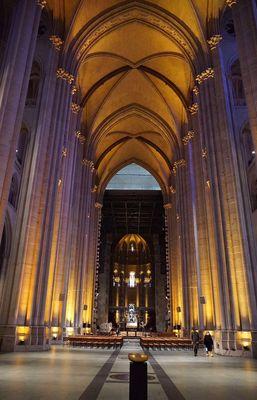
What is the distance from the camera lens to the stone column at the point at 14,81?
11273 millimetres

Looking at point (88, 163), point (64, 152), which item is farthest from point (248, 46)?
point (88, 163)

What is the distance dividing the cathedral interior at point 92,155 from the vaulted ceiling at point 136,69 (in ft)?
0.37

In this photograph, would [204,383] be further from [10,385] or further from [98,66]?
[98,66]

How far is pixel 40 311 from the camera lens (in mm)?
15133

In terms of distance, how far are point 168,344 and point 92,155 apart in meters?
18.6

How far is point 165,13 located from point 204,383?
71.4 feet

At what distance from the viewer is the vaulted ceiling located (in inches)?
823

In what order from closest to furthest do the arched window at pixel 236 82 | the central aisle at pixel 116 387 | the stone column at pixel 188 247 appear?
the central aisle at pixel 116 387 → the arched window at pixel 236 82 → the stone column at pixel 188 247

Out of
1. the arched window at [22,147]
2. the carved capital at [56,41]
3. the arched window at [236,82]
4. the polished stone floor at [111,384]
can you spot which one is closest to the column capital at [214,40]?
the arched window at [236,82]

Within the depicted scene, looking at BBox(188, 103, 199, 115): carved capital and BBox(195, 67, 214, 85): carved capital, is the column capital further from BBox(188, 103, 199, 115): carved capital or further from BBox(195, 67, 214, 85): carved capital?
BBox(188, 103, 199, 115): carved capital

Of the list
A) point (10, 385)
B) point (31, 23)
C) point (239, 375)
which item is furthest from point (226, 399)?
point (31, 23)

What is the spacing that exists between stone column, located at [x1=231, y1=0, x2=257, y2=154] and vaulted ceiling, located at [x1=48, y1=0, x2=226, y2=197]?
20.2ft

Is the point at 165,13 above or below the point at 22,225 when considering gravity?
above

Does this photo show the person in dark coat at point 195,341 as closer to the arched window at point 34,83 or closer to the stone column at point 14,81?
the stone column at point 14,81
